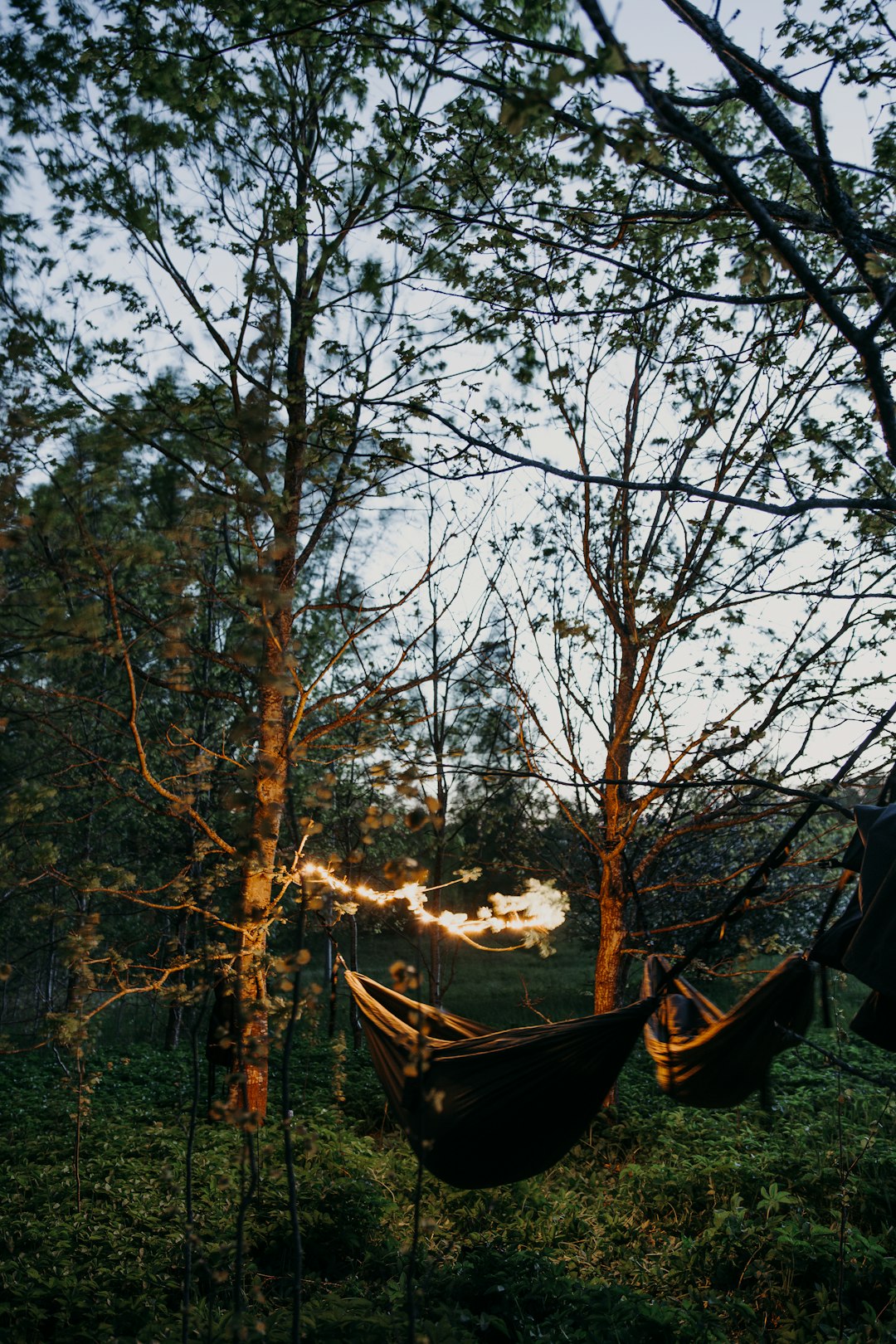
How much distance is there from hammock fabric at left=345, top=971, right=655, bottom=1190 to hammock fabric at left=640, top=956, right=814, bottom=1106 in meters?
0.38

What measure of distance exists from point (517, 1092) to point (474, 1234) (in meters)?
1.65

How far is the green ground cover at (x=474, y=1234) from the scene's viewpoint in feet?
8.85

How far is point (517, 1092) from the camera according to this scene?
2766mm

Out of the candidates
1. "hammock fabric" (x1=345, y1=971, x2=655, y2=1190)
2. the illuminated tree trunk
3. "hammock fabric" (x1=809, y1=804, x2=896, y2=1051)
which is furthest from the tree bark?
"hammock fabric" (x1=809, y1=804, x2=896, y2=1051)

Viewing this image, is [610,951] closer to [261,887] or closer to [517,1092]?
[261,887]

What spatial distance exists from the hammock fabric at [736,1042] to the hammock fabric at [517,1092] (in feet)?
1.24

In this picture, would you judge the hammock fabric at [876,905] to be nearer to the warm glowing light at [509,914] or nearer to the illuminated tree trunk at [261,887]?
the warm glowing light at [509,914]

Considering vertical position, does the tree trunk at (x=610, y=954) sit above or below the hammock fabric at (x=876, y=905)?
below

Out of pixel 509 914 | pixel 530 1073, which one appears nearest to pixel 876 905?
pixel 509 914

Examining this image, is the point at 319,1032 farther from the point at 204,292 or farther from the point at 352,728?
the point at 204,292

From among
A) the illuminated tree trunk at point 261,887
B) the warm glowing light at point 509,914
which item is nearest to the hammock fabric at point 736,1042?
the warm glowing light at point 509,914

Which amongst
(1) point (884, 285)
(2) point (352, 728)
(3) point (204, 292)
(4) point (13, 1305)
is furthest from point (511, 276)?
(2) point (352, 728)

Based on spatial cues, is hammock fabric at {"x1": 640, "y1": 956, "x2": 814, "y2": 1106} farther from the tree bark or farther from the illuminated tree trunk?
the illuminated tree trunk

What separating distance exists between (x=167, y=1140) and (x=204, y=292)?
15.9 ft
